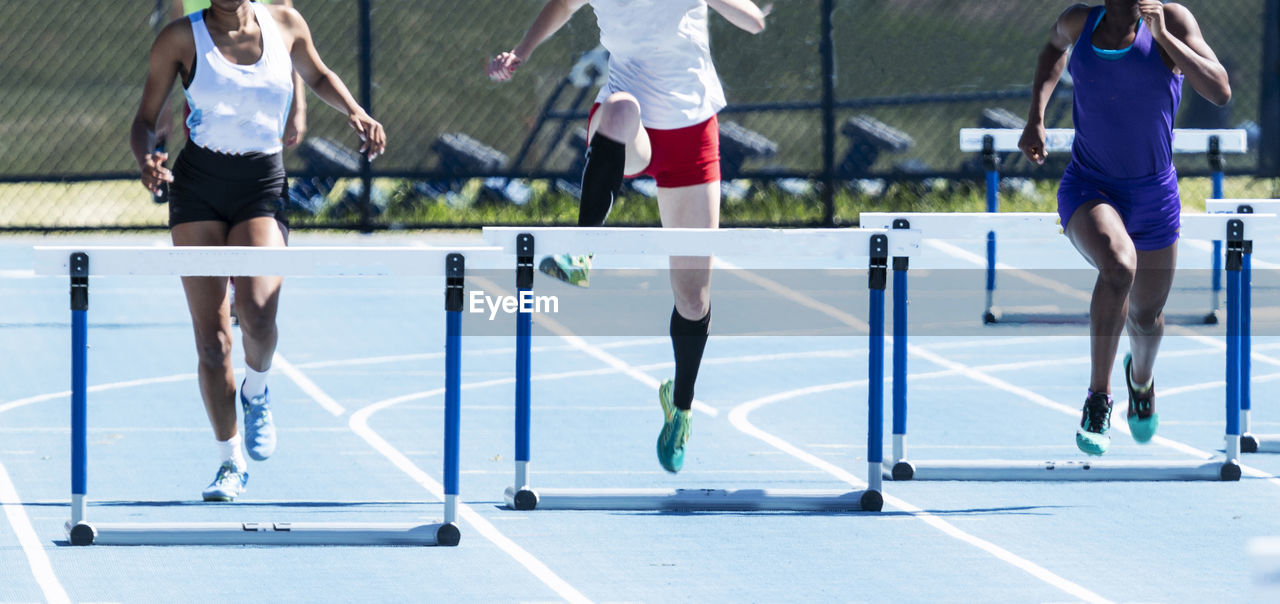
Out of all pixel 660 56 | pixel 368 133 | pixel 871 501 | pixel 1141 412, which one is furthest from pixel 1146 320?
pixel 368 133

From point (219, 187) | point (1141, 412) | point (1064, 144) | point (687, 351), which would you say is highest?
point (1064, 144)

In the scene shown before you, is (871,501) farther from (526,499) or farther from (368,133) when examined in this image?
(368,133)

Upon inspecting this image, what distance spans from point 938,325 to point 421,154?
6.87m

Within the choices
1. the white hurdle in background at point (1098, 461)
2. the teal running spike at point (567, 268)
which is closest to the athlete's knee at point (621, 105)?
the teal running spike at point (567, 268)

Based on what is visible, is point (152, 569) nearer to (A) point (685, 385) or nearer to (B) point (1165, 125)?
(A) point (685, 385)

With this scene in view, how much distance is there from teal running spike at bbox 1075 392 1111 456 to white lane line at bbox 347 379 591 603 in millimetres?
2068

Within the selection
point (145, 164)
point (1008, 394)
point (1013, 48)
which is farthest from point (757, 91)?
point (145, 164)

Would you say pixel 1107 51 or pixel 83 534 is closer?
pixel 83 534

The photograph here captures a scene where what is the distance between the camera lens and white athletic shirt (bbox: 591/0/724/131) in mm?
7250

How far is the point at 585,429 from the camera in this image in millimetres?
8938

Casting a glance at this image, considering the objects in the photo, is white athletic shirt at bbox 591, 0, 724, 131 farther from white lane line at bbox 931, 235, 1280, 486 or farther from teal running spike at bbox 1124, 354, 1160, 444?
white lane line at bbox 931, 235, 1280, 486

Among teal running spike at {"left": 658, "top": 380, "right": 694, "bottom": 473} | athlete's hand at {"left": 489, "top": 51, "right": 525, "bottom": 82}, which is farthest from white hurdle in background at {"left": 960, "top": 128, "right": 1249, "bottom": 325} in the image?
athlete's hand at {"left": 489, "top": 51, "right": 525, "bottom": 82}

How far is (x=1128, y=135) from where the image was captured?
741cm

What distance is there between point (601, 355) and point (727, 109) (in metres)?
6.91
